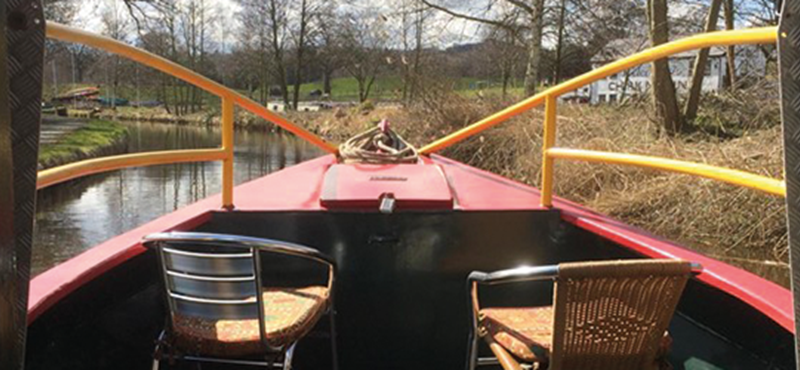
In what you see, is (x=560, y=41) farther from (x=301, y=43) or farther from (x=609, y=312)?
(x=301, y=43)

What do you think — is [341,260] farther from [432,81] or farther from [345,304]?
[432,81]

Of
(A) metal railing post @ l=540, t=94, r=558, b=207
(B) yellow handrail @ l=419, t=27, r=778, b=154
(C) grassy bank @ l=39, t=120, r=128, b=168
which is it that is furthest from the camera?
(C) grassy bank @ l=39, t=120, r=128, b=168

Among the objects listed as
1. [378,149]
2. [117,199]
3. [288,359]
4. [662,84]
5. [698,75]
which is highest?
[698,75]

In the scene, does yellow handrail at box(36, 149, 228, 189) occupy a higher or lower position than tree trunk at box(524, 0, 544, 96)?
lower

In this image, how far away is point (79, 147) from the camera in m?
16.5

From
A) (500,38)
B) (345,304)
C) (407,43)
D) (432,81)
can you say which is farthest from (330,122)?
(345,304)

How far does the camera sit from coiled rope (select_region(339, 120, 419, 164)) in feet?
14.4

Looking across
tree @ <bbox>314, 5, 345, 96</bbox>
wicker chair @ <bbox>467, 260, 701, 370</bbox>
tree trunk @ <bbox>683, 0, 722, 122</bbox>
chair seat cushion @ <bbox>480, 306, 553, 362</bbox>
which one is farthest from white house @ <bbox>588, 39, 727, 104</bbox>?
tree @ <bbox>314, 5, 345, 96</bbox>

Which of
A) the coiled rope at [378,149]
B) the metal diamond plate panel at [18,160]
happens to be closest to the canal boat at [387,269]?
the coiled rope at [378,149]

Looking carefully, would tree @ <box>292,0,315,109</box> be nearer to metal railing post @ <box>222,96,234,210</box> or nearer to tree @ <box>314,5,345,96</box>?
tree @ <box>314,5,345,96</box>

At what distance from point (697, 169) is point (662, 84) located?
9405 mm

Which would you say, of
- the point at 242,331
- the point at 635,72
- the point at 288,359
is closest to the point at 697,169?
the point at 288,359

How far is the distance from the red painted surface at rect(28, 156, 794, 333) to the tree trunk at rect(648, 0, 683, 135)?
695 centimetres

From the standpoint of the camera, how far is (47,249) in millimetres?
9039
